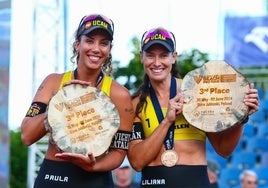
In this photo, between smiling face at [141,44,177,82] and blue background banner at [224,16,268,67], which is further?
blue background banner at [224,16,268,67]

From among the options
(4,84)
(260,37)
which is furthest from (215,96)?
(260,37)

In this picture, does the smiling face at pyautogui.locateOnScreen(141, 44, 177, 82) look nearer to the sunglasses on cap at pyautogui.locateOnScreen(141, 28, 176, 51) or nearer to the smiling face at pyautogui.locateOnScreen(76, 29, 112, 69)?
the sunglasses on cap at pyautogui.locateOnScreen(141, 28, 176, 51)

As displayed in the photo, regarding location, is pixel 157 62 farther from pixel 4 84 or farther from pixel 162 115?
pixel 4 84

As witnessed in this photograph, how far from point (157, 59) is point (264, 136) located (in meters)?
11.5

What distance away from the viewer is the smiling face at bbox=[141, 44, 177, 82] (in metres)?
4.36

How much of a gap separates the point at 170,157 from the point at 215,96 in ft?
1.49

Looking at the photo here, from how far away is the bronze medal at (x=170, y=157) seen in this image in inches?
167

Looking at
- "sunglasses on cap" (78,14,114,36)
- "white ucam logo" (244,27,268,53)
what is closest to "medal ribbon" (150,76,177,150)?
"sunglasses on cap" (78,14,114,36)

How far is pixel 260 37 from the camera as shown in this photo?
46.7 feet

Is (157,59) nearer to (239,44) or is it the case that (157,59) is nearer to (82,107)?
(82,107)

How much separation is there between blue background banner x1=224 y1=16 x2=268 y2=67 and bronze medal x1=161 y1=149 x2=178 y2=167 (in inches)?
397

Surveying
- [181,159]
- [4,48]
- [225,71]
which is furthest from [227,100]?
[4,48]

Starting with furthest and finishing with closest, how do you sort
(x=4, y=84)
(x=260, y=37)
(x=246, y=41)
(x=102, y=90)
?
(x=246, y=41) < (x=260, y=37) < (x=4, y=84) < (x=102, y=90)

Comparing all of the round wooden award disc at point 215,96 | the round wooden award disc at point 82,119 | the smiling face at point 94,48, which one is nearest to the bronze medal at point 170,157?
the round wooden award disc at point 215,96
